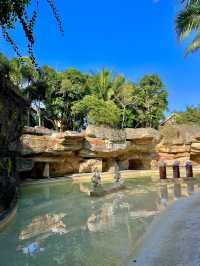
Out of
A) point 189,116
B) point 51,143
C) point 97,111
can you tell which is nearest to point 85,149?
point 51,143

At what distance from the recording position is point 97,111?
24078 millimetres

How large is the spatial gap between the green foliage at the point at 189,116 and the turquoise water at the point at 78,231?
27.1 meters

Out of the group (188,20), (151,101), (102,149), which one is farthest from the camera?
(151,101)

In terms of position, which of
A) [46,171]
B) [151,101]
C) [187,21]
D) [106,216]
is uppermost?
[151,101]

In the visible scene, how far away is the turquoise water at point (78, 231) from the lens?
15.1ft

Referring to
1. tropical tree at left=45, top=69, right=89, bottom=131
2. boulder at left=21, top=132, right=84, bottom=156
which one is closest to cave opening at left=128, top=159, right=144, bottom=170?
boulder at left=21, top=132, right=84, bottom=156

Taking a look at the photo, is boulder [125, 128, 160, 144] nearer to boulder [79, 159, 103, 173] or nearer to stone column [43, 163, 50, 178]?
boulder [79, 159, 103, 173]

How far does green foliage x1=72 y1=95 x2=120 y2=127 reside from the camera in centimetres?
2341

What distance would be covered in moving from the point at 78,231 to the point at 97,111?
60.5ft

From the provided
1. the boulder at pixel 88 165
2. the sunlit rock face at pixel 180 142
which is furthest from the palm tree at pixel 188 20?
the sunlit rock face at pixel 180 142

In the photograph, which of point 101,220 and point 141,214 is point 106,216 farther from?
point 141,214

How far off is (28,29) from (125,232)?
4720mm

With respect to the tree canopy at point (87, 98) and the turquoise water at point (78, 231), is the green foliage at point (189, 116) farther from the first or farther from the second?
the turquoise water at point (78, 231)

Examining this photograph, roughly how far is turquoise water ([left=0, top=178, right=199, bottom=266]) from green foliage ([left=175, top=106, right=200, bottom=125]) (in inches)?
1066
